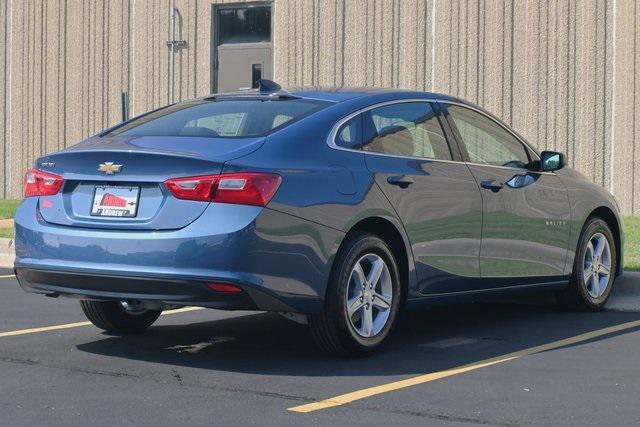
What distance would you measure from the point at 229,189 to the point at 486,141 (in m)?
2.50

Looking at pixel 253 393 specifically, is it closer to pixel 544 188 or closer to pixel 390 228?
pixel 390 228

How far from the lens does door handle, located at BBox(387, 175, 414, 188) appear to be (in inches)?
273

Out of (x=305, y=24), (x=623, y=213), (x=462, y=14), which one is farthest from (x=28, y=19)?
(x=623, y=213)

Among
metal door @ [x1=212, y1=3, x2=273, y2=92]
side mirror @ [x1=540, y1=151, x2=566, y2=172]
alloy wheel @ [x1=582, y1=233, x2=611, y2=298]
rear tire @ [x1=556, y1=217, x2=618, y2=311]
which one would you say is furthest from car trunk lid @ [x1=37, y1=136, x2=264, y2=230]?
metal door @ [x1=212, y1=3, x2=273, y2=92]

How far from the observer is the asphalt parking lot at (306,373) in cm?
541

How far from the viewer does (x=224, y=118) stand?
7.10 metres

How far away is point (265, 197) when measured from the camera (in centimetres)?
619

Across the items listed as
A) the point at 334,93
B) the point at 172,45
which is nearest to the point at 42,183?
the point at 334,93

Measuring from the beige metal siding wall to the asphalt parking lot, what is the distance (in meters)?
8.73

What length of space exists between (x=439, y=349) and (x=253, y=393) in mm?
1746

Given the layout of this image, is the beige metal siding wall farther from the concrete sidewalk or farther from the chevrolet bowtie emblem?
the chevrolet bowtie emblem

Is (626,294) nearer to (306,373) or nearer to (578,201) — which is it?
(578,201)

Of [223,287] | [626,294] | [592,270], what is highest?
[223,287]

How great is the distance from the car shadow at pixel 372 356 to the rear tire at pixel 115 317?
87mm
